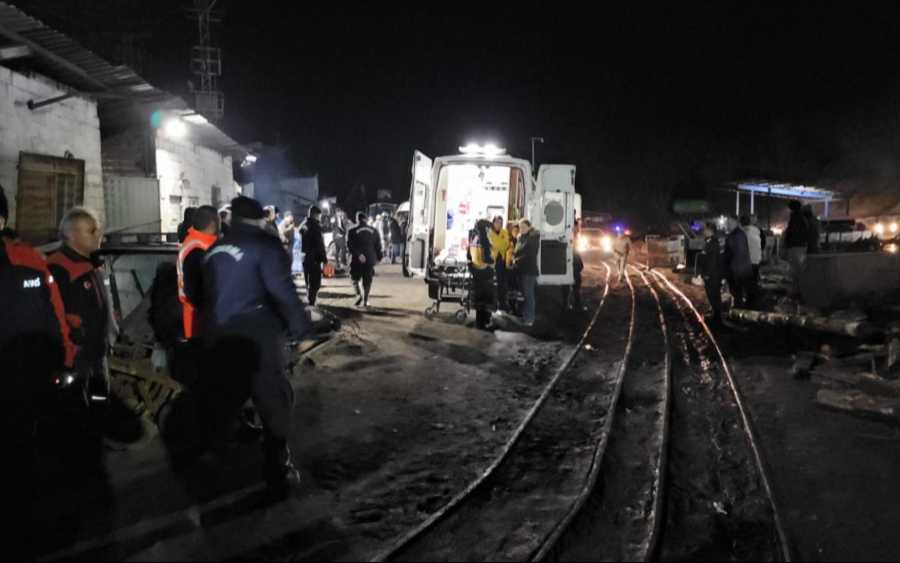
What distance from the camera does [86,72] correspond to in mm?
11219

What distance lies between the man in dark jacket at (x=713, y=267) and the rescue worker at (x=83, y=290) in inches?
405

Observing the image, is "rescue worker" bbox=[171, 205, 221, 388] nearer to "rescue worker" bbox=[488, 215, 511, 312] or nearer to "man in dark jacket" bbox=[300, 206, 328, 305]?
"man in dark jacket" bbox=[300, 206, 328, 305]

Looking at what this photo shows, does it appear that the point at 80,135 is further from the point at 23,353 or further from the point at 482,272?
the point at 23,353

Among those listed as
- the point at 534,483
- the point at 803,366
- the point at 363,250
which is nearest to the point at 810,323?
the point at 803,366

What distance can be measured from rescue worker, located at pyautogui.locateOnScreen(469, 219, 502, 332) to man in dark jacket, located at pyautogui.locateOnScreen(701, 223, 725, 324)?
3917 mm

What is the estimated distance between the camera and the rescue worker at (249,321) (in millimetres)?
4328

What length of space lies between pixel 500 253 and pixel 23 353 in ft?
28.8

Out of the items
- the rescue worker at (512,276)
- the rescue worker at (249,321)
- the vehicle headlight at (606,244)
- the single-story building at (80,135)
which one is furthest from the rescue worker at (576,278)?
the vehicle headlight at (606,244)

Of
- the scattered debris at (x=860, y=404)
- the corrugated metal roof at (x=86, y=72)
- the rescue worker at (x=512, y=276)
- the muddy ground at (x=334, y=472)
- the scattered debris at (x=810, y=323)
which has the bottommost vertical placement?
the muddy ground at (x=334, y=472)

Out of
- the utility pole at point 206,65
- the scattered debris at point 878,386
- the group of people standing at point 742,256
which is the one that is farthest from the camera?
the utility pole at point 206,65

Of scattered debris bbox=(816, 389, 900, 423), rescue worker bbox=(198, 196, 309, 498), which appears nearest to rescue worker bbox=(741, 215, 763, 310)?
scattered debris bbox=(816, 389, 900, 423)

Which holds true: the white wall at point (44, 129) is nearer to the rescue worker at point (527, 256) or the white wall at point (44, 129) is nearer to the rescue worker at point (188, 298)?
the rescue worker at point (188, 298)

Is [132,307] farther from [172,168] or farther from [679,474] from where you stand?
[172,168]

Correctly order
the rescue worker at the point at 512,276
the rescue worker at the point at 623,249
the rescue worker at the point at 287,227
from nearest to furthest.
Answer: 1. the rescue worker at the point at 512,276
2. the rescue worker at the point at 287,227
3. the rescue worker at the point at 623,249
